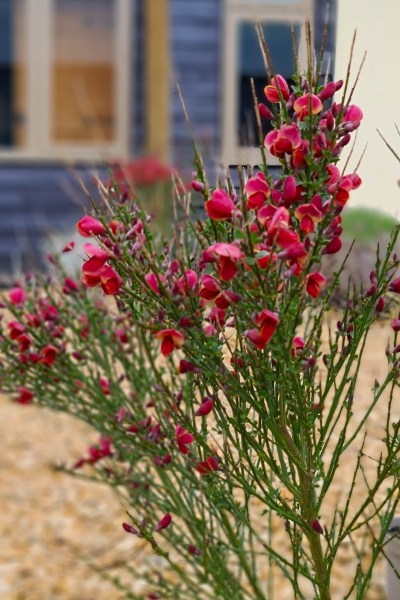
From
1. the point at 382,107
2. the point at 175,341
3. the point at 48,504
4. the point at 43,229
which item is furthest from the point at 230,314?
the point at 43,229

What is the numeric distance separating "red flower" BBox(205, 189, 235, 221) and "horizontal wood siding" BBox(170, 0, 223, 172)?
680cm

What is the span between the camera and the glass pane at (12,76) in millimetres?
8492

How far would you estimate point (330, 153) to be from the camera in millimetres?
1455

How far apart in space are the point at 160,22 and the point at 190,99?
25.9 inches

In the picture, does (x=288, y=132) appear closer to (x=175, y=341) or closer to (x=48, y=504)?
(x=175, y=341)

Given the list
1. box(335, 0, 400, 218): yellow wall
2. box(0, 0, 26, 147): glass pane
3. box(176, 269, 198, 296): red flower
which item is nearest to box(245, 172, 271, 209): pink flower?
box(176, 269, 198, 296): red flower

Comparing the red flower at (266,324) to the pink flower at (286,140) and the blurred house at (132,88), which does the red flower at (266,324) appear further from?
the blurred house at (132,88)

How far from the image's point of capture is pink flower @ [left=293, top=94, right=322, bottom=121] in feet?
4.77

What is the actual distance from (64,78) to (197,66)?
4.67ft

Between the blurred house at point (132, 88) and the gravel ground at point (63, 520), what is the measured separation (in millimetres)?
3283

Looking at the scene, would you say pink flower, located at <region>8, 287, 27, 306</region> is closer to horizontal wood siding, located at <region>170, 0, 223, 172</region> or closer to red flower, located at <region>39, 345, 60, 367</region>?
red flower, located at <region>39, 345, 60, 367</region>

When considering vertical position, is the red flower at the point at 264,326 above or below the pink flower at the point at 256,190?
below

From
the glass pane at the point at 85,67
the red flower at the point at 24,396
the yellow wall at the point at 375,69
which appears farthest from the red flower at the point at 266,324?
the glass pane at the point at 85,67

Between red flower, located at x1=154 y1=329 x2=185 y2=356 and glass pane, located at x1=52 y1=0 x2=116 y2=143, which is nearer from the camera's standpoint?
red flower, located at x1=154 y1=329 x2=185 y2=356
